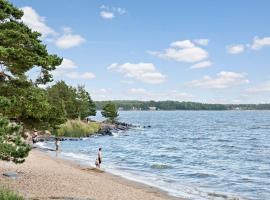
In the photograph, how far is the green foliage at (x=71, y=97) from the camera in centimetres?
9207

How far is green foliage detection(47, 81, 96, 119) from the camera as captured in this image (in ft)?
302

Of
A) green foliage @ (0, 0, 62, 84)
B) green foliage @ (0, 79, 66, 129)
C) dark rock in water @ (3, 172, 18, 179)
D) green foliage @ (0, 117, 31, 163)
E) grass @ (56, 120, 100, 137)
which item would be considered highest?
green foliage @ (0, 0, 62, 84)

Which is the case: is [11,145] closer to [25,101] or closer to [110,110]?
[25,101]

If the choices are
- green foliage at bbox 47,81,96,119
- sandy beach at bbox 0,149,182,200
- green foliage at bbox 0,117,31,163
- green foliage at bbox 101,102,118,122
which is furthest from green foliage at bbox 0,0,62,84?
green foliage at bbox 101,102,118,122

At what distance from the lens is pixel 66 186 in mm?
27078

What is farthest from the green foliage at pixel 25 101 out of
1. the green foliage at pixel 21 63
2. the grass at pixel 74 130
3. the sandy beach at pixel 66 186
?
the grass at pixel 74 130

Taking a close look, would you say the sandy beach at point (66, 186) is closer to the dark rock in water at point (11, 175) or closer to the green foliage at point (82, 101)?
the dark rock in water at point (11, 175)

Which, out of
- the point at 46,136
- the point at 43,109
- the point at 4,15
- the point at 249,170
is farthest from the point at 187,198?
the point at 46,136

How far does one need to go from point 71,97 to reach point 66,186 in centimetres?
7000

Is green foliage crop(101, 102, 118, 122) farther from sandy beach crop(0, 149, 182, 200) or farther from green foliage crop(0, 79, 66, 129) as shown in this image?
green foliage crop(0, 79, 66, 129)

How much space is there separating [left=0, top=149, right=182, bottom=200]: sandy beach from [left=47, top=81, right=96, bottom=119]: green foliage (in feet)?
185

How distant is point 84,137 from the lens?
84125 mm

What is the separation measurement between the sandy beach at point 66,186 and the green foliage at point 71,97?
2214 inches

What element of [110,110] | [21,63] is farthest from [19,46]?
[110,110]
